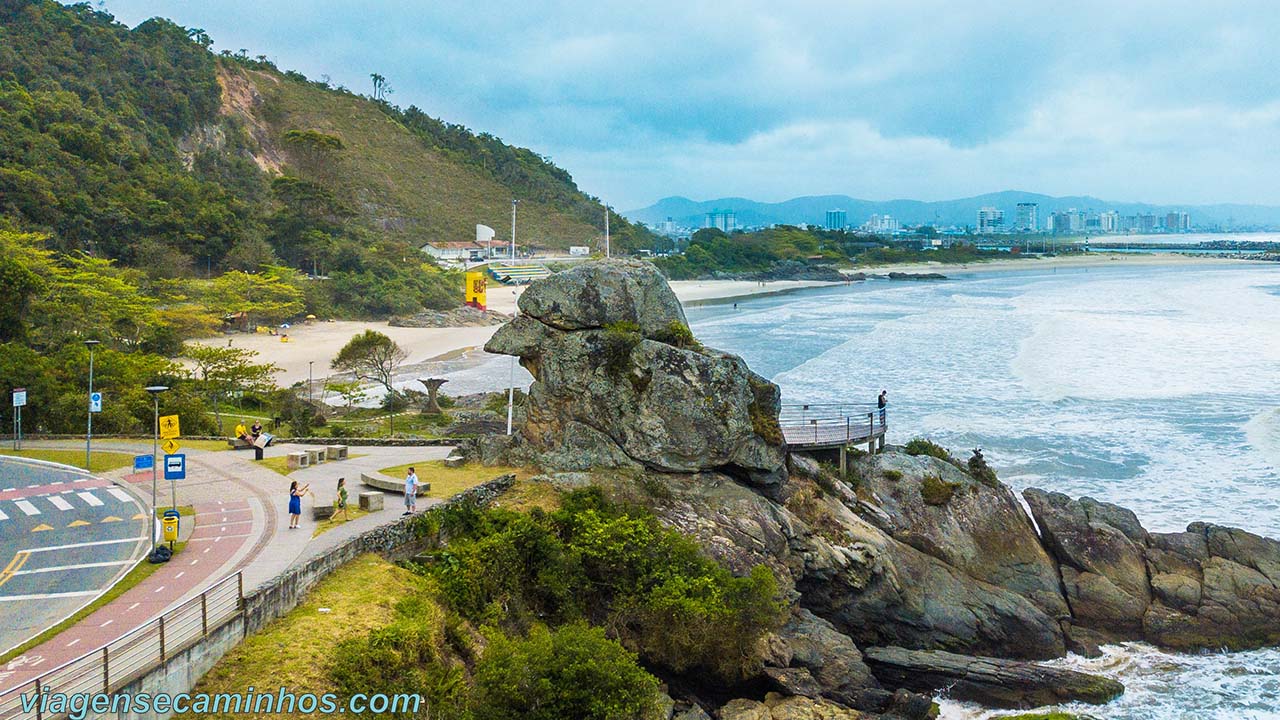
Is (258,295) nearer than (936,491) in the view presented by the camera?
No

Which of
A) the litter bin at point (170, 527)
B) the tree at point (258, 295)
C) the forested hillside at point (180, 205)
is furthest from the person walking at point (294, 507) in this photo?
the tree at point (258, 295)

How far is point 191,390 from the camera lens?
33.6 metres

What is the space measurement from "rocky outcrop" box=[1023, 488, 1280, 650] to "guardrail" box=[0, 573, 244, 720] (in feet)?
60.2

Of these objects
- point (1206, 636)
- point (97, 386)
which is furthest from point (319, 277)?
point (1206, 636)

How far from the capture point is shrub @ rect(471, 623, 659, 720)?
41.4ft

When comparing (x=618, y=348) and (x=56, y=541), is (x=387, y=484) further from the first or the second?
(x=56, y=541)

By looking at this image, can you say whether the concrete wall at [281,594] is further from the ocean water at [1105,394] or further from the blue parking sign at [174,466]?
the ocean water at [1105,394]

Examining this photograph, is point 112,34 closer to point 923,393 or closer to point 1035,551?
point 923,393

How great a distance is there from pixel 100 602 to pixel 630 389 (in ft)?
35.6

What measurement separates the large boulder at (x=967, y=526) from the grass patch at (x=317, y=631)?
12757mm

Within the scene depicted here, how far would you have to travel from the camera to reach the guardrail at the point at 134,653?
10.1 meters

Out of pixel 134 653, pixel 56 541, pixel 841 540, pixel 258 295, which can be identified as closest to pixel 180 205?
pixel 258 295

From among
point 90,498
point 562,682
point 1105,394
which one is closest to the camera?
point 562,682

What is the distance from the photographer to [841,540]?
21.2 m
